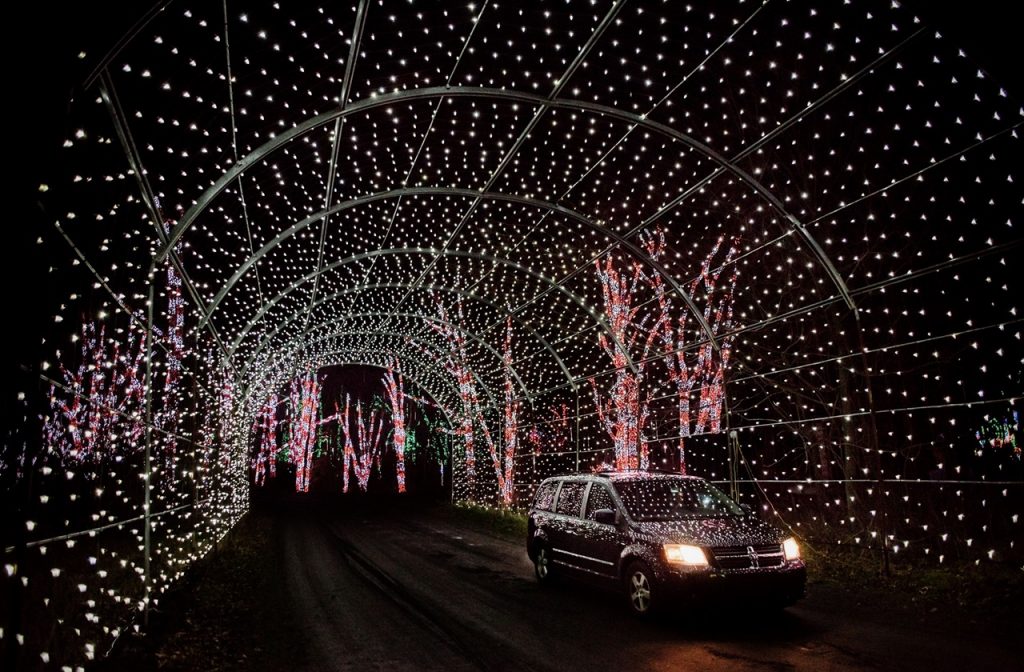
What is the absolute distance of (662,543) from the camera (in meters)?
7.18

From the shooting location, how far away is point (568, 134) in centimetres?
1048

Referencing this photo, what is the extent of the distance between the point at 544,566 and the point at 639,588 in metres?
2.56

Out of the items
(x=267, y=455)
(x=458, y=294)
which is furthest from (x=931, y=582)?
(x=267, y=455)

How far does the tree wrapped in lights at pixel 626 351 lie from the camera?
1596 centimetres

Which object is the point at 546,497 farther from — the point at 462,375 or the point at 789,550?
the point at 462,375

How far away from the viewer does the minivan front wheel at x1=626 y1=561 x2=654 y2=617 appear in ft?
23.5

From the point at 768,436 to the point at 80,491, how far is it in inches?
571

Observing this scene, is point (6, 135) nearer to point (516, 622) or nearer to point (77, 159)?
point (77, 159)

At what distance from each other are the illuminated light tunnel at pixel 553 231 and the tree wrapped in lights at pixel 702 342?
111 mm

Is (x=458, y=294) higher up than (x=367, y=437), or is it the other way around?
(x=458, y=294)

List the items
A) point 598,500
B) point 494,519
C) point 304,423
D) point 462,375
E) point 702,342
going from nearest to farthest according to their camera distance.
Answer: point 598,500, point 702,342, point 494,519, point 462,375, point 304,423

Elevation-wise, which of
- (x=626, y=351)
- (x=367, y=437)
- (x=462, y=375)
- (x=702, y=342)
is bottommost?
(x=367, y=437)

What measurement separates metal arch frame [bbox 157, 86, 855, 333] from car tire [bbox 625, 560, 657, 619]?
5826mm

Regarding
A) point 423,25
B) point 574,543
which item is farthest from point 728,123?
point 574,543
